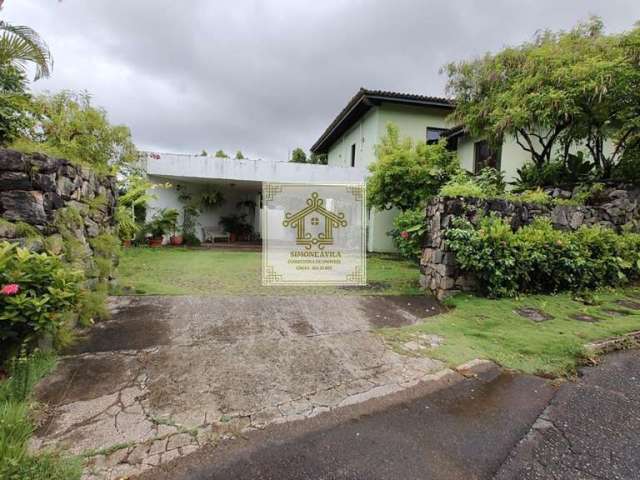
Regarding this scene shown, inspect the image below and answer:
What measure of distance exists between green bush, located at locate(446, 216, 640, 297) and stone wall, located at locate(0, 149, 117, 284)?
17.9ft

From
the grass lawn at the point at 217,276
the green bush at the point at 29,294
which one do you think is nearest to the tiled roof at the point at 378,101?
the grass lawn at the point at 217,276

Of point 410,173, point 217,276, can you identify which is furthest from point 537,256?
point 217,276

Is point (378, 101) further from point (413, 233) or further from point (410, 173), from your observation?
point (413, 233)

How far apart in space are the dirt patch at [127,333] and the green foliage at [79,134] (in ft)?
6.66

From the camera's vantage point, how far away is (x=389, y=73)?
1175cm

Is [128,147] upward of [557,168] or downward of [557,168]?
upward

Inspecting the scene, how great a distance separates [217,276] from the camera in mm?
6449

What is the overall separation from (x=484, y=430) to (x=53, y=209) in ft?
14.7

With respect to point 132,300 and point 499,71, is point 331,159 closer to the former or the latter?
point 499,71

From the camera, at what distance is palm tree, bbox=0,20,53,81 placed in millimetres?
3680

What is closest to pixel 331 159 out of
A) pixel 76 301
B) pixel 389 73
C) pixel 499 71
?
pixel 389 73

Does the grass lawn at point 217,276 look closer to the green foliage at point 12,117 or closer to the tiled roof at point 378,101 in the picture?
the green foliage at point 12,117

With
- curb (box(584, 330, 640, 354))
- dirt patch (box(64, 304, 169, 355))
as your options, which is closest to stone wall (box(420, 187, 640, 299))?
curb (box(584, 330, 640, 354))

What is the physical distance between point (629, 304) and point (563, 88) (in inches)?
180
